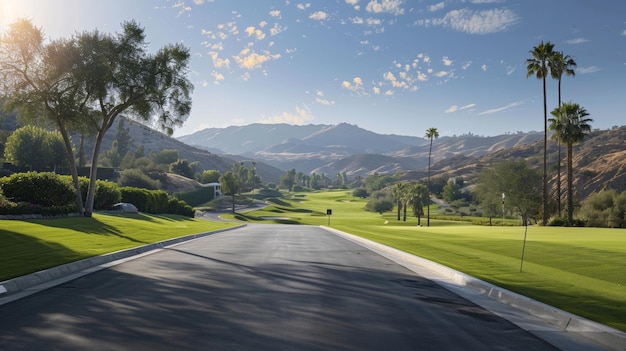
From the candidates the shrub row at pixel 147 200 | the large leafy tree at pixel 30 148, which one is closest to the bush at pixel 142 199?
the shrub row at pixel 147 200

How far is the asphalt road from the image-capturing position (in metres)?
5.75

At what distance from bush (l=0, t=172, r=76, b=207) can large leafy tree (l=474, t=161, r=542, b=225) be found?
217ft

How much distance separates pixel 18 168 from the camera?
9625 centimetres

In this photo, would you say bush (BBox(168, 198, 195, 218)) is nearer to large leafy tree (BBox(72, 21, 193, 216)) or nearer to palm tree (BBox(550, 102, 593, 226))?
large leafy tree (BBox(72, 21, 193, 216))

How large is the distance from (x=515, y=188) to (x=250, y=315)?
8214cm

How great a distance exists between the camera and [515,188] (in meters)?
80.4

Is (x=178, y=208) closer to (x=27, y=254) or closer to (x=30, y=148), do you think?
(x=30, y=148)

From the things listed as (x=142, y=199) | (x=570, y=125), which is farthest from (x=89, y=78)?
(x=570, y=125)

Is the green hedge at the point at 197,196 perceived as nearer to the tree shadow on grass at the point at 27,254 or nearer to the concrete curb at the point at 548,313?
the tree shadow on grass at the point at 27,254

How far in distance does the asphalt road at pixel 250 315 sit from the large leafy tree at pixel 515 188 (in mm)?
71995

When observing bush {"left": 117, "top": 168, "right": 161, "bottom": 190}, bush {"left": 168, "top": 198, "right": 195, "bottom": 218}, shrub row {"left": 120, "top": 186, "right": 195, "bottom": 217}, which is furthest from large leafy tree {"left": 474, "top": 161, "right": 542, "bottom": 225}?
bush {"left": 117, "top": 168, "right": 161, "bottom": 190}

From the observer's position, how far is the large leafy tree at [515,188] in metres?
A: 77.9

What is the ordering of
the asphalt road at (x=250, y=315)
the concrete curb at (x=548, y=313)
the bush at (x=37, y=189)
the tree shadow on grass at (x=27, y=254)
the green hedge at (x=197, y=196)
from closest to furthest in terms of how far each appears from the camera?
the asphalt road at (x=250, y=315), the concrete curb at (x=548, y=313), the tree shadow on grass at (x=27, y=254), the bush at (x=37, y=189), the green hedge at (x=197, y=196)

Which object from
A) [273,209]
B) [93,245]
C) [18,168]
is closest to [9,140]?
[18,168]
